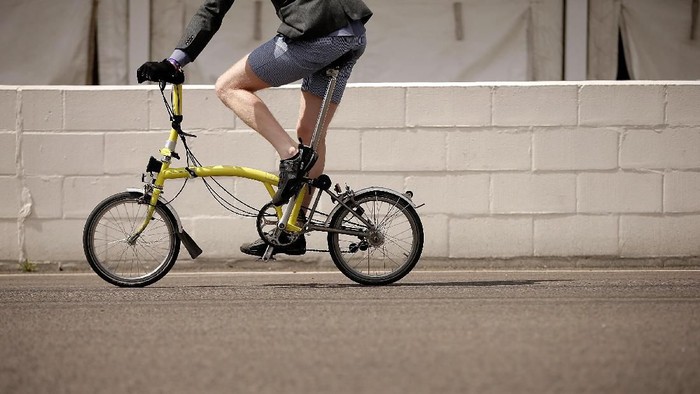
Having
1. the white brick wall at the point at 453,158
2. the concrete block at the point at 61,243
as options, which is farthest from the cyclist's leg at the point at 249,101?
the concrete block at the point at 61,243

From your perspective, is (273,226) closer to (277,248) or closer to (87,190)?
(277,248)

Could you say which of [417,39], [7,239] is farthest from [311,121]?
[417,39]

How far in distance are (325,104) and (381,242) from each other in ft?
2.64

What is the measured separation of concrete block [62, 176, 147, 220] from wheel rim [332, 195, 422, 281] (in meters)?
2.02

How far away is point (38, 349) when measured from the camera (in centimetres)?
570

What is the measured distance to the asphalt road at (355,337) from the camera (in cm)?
497

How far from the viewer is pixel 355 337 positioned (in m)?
5.90

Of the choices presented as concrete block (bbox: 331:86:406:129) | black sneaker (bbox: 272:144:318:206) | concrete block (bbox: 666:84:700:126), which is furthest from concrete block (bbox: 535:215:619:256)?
black sneaker (bbox: 272:144:318:206)

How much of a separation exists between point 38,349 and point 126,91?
13.5 ft

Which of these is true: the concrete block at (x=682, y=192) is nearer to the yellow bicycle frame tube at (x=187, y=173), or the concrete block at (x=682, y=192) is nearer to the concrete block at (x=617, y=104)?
the concrete block at (x=617, y=104)

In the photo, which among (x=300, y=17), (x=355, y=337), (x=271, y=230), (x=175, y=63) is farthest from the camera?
(x=271, y=230)

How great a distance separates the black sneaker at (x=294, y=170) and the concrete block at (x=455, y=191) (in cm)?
178

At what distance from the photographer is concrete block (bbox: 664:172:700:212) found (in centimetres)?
956

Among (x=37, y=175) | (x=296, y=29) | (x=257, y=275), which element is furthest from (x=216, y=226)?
(x=296, y=29)
